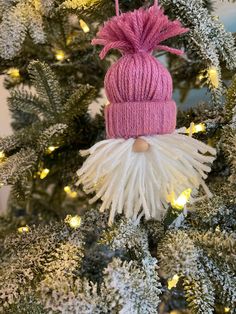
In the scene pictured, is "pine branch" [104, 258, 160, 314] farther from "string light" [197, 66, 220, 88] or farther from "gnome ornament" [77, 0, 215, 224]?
"string light" [197, 66, 220, 88]

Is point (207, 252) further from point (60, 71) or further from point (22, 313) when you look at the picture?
point (60, 71)

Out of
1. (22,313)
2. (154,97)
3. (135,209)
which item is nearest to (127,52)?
(154,97)

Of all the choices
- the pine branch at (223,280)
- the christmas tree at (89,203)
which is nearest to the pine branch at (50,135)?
the christmas tree at (89,203)

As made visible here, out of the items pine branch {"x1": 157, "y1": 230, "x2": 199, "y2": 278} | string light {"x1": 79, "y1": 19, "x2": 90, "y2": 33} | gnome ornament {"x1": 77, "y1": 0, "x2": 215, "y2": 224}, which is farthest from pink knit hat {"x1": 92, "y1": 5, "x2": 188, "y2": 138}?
string light {"x1": 79, "y1": 19, "x2": 90, "y2": 33}

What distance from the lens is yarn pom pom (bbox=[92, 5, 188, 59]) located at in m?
0.42

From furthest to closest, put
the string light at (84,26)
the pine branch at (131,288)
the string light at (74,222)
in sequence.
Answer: the string light at (84,26) < the string light at (74,222) < the pine branch at (131,288)

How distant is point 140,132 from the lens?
0.43 m

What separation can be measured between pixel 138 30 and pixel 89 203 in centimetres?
19

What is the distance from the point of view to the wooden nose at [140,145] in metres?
0.42

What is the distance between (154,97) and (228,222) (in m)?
0.17

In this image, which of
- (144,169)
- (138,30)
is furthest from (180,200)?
(138,30)

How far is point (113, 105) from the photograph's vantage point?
432 mm

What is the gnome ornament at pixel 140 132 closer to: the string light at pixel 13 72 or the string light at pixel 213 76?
the string light at pixel 213 76

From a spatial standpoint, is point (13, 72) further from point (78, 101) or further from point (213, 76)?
point (213, 76)
